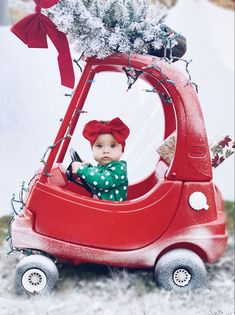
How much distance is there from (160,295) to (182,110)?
1.00 ft

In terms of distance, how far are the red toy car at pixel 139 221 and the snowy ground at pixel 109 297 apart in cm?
2

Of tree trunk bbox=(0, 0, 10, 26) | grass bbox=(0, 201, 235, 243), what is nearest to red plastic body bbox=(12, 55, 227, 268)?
grass bbox=(0, 201, 235, 243)

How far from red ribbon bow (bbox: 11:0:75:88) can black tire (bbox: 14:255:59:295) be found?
32 centimetres

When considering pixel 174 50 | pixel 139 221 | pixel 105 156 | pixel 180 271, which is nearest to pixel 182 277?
pixel 180 271

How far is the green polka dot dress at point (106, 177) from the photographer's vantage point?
1094 millimetres

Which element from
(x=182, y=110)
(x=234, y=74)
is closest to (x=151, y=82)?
(x=182, y=110)

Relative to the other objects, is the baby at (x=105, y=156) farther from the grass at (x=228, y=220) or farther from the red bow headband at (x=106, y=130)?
the grass at (x=228, y=220)

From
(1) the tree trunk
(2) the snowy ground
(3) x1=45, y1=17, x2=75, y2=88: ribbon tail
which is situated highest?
(1) the tree trunk

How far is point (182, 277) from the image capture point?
1.09 m

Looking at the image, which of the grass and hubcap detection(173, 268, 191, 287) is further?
the grass

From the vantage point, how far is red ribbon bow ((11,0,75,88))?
38.5 inches

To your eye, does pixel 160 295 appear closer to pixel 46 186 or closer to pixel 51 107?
pixel 46 186

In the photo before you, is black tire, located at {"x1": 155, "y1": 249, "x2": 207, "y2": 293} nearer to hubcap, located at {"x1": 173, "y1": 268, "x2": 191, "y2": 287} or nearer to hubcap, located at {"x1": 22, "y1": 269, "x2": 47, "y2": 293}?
hubcap, located at {"x1": 173, "y1": 268, "x2": 191, "y2": 287}

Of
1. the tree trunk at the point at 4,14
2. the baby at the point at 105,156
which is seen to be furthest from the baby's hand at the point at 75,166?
the tree trunk at the point at 4,14
